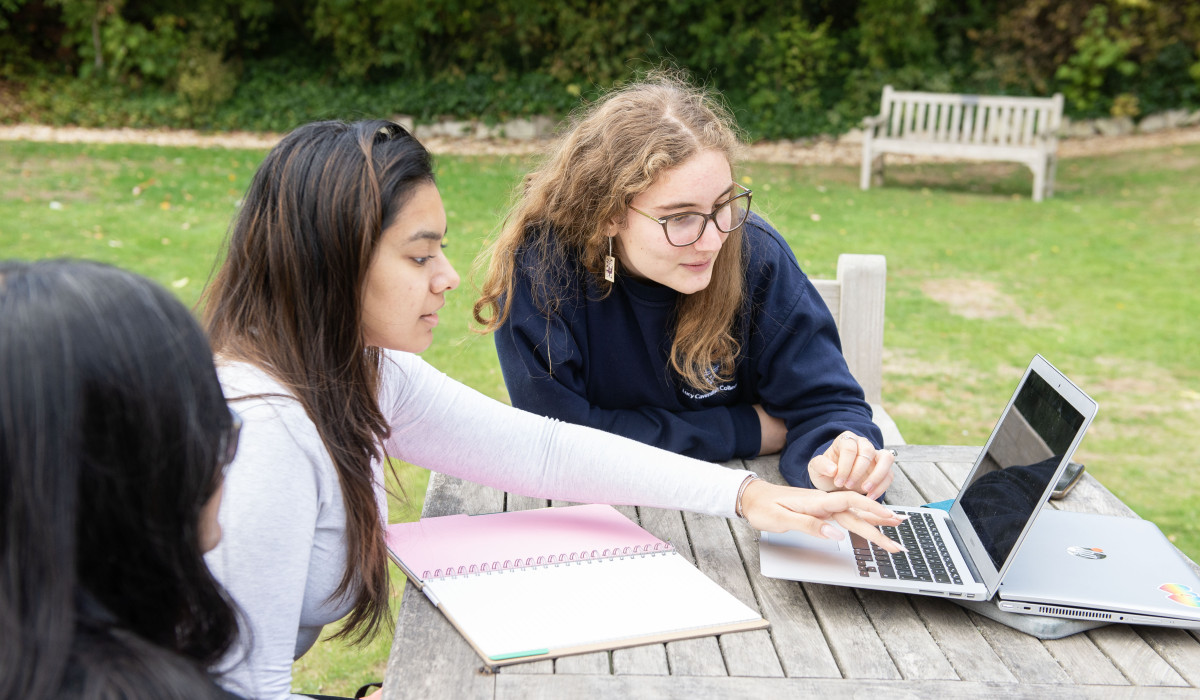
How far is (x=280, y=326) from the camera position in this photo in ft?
5.10

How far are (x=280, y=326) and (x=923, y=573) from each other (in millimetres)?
1103

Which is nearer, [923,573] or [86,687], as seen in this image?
[86,687]

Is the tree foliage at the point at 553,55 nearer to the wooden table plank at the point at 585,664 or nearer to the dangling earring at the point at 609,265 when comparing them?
the dangling earring at the point at 609,265

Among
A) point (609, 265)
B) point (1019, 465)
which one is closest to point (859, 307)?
point (609, 265)

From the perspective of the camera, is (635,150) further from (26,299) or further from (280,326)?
(26,299)

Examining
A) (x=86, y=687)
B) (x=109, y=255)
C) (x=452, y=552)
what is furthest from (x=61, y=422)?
(x=109, y=255)

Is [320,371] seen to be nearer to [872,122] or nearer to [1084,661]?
[1084,661]

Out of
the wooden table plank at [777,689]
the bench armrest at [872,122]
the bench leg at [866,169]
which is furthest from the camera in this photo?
the bench armrest at [872,122]

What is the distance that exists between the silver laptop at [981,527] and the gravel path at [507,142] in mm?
10814

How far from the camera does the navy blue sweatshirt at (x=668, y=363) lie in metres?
2.35

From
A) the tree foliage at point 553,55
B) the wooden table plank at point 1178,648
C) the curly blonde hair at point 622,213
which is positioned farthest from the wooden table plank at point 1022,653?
the tree foliage at point 553,55

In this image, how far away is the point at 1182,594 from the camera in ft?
5.32

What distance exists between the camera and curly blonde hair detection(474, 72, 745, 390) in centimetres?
233

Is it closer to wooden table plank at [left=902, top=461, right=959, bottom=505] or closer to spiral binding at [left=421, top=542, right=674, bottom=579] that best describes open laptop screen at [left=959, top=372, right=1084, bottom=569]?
wooden table plank at [left=902, top=461, right=959, bottom=505]
